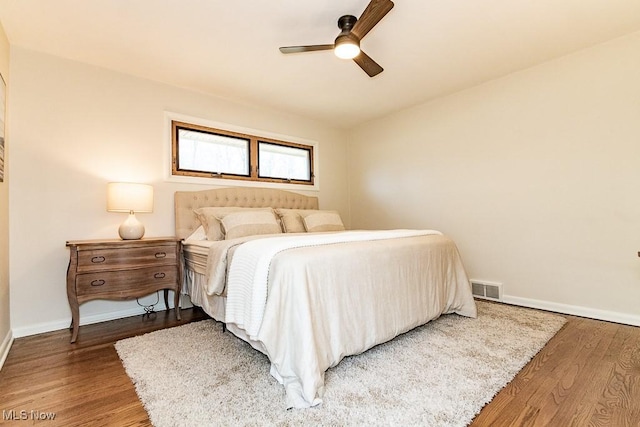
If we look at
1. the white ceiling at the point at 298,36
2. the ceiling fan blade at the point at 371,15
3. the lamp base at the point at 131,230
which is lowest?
the lamp base at the point at 131,230

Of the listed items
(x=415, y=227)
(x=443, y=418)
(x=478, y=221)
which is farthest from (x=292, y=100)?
(x=443, y=418)

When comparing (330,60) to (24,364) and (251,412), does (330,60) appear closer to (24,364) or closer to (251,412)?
(251,412)

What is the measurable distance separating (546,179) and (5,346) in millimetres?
4559

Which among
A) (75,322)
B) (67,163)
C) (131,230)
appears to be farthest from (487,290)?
(67,163)

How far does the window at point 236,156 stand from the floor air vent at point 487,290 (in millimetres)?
2519

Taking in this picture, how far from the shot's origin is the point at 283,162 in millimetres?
4207

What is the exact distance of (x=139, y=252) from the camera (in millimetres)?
2518

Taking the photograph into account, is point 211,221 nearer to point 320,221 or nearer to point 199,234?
point 199,234

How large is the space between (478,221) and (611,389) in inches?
80.5

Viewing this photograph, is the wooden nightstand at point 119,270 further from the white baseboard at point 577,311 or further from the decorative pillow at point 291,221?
the white baseboard at point 577,311

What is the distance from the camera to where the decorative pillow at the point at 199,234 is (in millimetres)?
2970

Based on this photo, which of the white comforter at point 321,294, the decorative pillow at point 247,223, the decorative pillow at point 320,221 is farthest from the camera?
the decorative pillow at point 320,221

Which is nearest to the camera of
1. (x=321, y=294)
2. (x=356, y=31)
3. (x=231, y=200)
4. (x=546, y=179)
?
(x=321, y=294)

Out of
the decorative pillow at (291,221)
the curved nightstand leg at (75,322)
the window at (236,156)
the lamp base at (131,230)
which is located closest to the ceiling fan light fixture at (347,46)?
the decorative pillow at (291,221)
